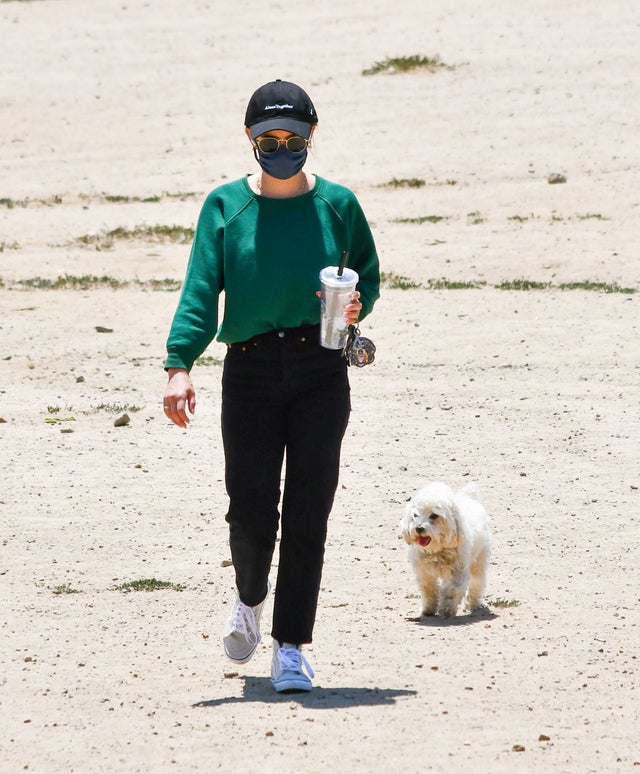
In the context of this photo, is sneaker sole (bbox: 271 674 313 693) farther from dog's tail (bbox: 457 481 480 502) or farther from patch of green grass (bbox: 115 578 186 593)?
dog's tail (bbox: 457 481 480 502)

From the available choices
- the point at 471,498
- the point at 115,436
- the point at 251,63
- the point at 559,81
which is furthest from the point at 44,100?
the point at 471,498

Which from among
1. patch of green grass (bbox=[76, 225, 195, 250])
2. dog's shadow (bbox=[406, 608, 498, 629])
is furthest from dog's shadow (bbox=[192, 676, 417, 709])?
patch of green grass (bbox=[76, 225, 195, 250])

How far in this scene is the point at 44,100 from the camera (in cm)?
2400

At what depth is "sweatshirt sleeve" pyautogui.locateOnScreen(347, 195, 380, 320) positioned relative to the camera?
501 centimetres

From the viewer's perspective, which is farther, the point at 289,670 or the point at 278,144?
the point at 289,670

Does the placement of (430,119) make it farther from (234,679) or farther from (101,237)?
(234,679)

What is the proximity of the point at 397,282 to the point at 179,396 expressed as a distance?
961 centimetres

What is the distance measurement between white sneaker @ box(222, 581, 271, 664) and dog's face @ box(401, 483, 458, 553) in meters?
1.21

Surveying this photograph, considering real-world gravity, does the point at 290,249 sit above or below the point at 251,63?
below

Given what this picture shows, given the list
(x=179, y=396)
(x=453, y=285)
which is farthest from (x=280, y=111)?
(x=453, y=285)

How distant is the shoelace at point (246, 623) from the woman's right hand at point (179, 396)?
775 millimetres

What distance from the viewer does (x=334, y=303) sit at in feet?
15.5

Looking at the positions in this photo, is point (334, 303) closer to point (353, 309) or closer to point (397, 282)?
point (353, 309)

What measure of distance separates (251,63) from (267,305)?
21.1 metres
